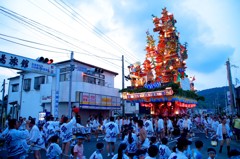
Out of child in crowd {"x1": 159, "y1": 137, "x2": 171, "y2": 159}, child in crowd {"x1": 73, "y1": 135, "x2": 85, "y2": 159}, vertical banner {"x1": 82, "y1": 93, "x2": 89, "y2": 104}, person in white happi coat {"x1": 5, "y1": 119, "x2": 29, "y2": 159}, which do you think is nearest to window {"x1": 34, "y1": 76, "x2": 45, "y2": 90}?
vertical banner {"x1": 82, "y1": 93, "x2": 89, "y2": 104}

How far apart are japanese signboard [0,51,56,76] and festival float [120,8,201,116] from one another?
1023cm

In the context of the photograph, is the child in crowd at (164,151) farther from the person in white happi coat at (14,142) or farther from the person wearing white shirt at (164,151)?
the person in white happi coat at (14,142)

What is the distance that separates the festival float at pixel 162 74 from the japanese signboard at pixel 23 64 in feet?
33.6

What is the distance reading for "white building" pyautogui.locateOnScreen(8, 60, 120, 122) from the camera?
996 inches

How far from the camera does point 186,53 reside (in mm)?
28328

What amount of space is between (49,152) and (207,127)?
701 inches

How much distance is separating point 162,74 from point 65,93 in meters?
12.8

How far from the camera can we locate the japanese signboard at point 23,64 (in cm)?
1298

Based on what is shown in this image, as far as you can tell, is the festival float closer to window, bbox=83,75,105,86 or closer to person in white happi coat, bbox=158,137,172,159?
window, bbox=83,75,105,86

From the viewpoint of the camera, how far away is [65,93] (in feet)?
82.5

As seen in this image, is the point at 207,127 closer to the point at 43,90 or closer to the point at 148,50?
the point at 148,50

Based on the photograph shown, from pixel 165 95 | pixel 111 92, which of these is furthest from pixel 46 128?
pixel 111 92

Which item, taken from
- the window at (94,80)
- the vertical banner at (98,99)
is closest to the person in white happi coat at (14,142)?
the vertical banner at (98,99)

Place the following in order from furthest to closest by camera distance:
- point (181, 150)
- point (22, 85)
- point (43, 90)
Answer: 1. point (22, 85)
2. point (43, 90)
3. point (181, 150)
